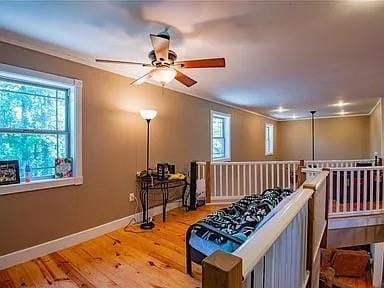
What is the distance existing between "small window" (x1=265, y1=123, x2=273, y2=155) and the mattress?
310 inches

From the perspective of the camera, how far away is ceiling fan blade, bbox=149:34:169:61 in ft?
7.89

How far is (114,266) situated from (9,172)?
59.7 inches

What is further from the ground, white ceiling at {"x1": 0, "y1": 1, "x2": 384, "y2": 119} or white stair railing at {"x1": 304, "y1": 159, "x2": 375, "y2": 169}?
white ceiling at {"x1": 0, "y1": 1, "x2": 384, "y2": 119}

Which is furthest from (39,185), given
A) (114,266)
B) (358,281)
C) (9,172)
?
(358,281)

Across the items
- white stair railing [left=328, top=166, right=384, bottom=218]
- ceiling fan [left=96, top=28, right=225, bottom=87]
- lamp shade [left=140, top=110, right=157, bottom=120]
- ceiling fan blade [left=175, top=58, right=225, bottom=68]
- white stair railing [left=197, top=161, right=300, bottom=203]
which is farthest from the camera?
white stair railing [left=197, top=161, right=300, bottom=203]

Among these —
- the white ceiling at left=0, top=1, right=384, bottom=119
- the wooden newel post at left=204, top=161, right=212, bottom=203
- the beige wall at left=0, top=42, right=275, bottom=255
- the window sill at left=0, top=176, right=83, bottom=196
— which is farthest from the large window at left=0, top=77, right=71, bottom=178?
the wooden newel post at left=204, top=161, right=212, bottom=203

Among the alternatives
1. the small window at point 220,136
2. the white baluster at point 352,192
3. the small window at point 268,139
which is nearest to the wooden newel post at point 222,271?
the white baluster at point 352,192

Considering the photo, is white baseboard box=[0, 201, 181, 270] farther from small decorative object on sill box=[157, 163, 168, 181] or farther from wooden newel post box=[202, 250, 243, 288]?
wooden newel post box=[202, 250, 243, 288]

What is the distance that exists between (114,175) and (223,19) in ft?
8.83

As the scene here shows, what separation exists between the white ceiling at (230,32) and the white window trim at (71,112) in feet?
1.12

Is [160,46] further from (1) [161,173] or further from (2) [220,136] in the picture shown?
(2) [220,136]

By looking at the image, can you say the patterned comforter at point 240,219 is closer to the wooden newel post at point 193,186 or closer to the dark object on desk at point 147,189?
the dark object on desk at point 147,189

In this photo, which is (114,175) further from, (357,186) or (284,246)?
(357,186)

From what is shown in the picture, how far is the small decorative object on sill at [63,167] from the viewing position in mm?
3397
